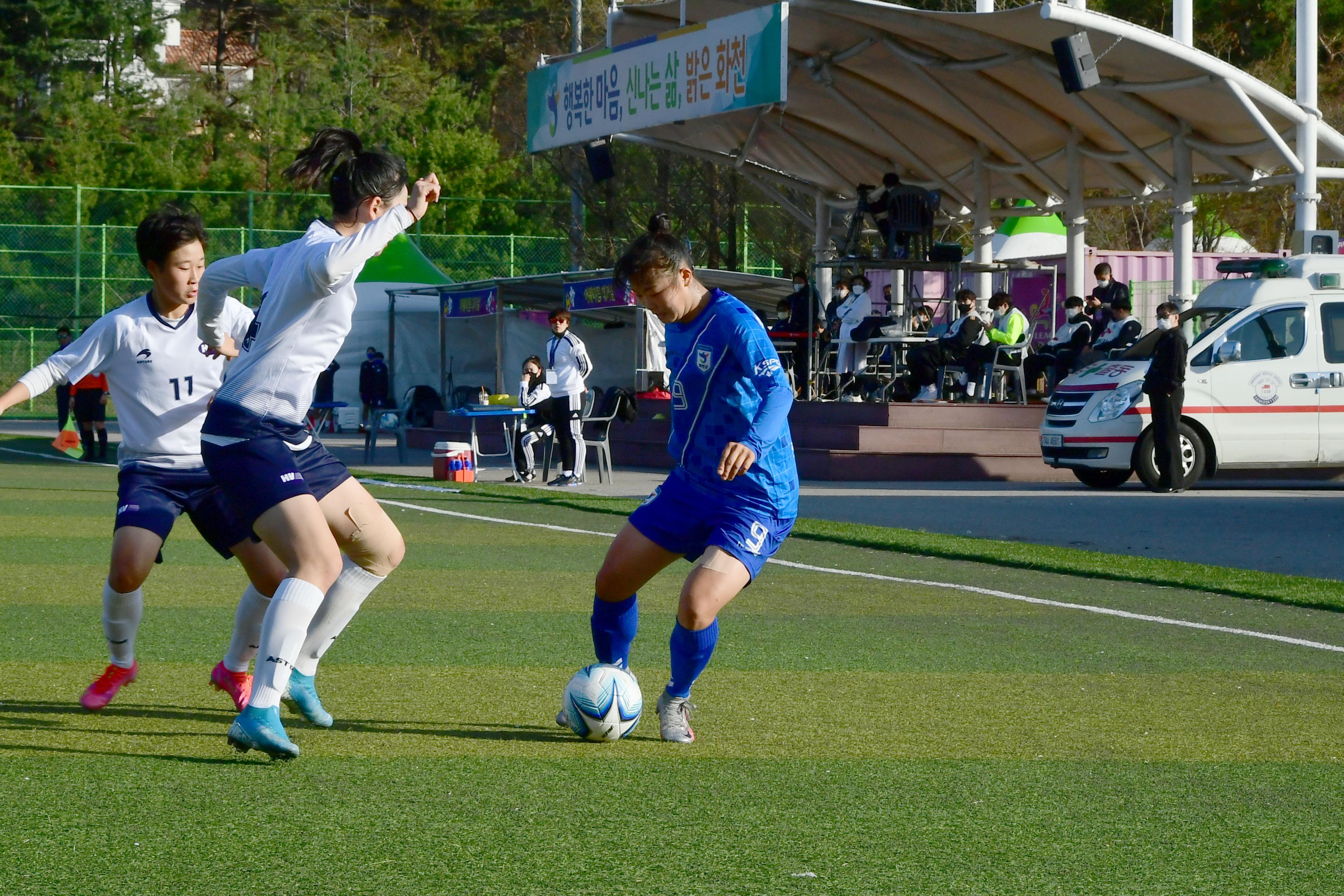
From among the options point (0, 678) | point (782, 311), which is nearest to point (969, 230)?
point (782, 311)

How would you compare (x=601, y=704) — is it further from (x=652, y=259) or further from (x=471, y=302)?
(x=471, y=302)

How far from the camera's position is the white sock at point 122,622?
19.4ft

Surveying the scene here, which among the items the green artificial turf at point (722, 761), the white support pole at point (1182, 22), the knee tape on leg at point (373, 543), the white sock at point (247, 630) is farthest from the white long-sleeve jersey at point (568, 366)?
the knee tape on leg at point (373, 543)

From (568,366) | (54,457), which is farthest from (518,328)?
(568,366)

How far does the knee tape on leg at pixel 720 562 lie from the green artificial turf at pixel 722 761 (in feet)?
1.99

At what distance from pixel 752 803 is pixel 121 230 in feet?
124

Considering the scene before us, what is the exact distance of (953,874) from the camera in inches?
157

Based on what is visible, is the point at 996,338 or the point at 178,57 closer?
the point at 996,338

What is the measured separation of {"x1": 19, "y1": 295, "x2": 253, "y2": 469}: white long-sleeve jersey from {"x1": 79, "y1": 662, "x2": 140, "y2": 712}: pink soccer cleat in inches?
30.3

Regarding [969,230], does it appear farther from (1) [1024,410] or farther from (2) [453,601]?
(2) [453,601]

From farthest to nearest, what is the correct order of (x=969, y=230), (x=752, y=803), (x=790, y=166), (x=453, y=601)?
(x=969, y=230), (x=790, y=166), (x=453, y=601), (x=752, y=803)

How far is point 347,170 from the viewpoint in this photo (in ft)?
16.8

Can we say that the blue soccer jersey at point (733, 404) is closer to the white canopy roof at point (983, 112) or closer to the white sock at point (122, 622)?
the white sock at point (122, 622)

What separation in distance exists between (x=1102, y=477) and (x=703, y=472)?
13862 millimetres
